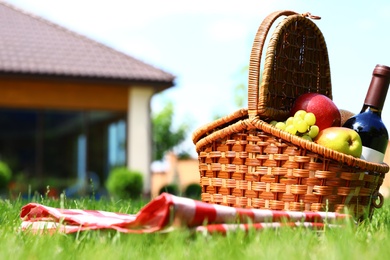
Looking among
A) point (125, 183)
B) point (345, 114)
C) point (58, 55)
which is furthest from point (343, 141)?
point (58, 55)

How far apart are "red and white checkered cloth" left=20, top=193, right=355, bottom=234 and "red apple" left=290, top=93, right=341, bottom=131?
628mm

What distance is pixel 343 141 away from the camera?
3439 millimetres

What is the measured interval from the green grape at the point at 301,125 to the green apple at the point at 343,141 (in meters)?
0.10

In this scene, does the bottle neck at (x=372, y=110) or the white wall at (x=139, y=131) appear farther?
the white wall at (x=139, y=131)

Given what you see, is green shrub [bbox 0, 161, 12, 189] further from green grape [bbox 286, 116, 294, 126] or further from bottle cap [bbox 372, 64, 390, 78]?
bottle cap [bbox 372, 64, 390, 78]

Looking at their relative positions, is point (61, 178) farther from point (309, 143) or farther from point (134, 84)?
point (309, 143)

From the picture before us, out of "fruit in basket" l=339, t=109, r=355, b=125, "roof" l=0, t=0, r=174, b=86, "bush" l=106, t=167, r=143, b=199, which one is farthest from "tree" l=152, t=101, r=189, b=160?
"fruit in basket" l=339, t=109, r=355, b=125

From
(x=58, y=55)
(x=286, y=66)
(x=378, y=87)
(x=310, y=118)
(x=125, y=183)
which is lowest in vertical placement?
(x=125, y=183)

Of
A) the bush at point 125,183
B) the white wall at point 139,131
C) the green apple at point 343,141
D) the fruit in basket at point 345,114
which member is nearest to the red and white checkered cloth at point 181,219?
the green apple at point 343,141

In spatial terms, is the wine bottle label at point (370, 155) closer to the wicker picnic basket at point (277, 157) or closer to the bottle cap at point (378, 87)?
the wicker picnic basket at point (277, 157)

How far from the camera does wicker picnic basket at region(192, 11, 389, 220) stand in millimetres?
3461

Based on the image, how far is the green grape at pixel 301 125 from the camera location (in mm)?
3537

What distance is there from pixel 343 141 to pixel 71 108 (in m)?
12.9

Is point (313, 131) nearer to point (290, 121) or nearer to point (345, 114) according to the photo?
point (290, 121)
